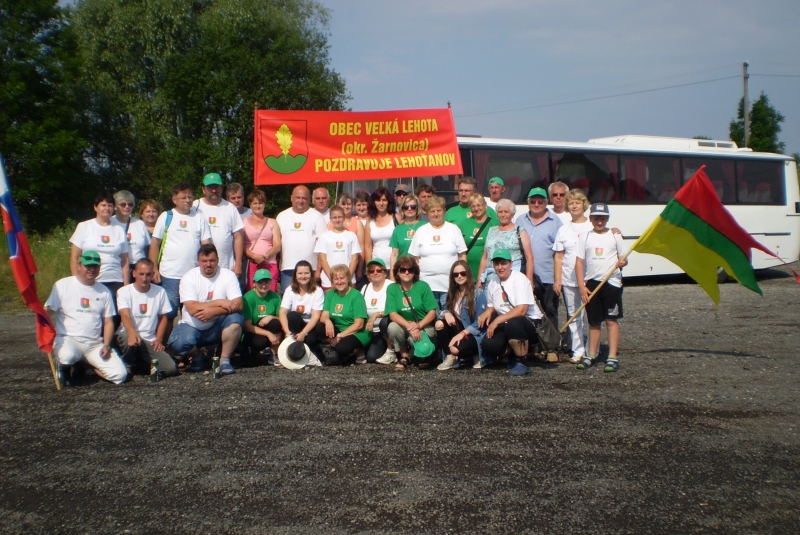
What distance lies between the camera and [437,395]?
6637 mm

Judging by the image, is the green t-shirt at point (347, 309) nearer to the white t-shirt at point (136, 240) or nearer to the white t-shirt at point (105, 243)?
the white t-shirt at point (136, 240)

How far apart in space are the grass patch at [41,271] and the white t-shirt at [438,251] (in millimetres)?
9219

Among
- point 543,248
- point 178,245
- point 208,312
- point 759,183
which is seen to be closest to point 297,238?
point 178,245

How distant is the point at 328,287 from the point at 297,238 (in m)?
0.69

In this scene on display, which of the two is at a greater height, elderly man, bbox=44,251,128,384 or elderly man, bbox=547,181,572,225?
elderly man, bbox=547,181,572,225

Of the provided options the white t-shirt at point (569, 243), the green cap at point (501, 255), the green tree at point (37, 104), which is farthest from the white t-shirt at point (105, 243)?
the green tree at point (37, 104)

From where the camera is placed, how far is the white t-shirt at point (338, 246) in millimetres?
8891

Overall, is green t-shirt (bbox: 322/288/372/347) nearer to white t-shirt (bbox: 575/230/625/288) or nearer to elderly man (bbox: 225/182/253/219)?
elderly man (bbox: 225/182/253/219)

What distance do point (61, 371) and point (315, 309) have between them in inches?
103

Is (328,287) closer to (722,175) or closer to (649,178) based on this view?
(649,178)

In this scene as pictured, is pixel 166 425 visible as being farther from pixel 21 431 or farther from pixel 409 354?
pixel 409 354

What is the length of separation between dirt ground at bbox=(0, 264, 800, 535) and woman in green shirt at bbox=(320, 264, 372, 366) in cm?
32

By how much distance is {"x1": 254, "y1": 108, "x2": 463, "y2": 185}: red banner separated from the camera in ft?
32.5

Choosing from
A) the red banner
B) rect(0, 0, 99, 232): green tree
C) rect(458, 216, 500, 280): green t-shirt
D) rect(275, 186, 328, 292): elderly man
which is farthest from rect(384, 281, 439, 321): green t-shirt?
rect(0, 0, 99, 232): green tree
